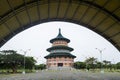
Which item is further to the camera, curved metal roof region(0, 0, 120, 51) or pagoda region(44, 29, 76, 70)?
pagoda region(44, 29, 76, 70)

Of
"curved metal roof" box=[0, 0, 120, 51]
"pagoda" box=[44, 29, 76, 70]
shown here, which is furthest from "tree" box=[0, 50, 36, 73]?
"curved metal roof" box=[0, 0, 120, 51]

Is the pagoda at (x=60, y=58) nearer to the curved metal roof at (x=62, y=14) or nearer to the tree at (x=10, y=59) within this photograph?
the tree at (x=10, y=59)

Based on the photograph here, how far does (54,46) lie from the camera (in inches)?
4355

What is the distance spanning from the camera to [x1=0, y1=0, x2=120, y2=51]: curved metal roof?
14.0 meters

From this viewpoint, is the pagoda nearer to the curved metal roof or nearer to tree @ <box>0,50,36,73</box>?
tree @ <box>0,50,36,73</box>

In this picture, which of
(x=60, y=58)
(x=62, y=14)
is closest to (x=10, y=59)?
(x=60, y=58)

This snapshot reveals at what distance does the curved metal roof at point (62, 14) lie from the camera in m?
14.0

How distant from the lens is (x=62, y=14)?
17.3 m

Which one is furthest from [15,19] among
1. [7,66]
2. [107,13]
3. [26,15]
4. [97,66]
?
[97,66]

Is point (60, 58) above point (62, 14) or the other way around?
the other way around

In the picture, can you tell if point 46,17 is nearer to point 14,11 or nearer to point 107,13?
point 14,11

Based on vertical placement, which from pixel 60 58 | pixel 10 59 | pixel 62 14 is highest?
pixel 62 14

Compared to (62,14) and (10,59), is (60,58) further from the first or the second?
(62,14)

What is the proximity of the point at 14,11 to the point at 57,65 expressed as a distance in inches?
3756
